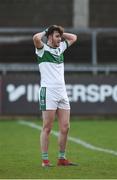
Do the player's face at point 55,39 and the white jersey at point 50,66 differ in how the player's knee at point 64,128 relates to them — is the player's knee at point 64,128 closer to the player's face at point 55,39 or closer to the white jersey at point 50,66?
the white jersey at point 50,66

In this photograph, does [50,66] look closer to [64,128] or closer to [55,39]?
[55,39]

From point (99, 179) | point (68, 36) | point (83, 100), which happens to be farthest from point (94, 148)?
point (83, 100)

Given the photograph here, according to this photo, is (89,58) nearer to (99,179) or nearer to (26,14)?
(26,14)

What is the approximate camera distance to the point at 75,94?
76.4 ft

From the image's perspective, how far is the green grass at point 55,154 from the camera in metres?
10.3

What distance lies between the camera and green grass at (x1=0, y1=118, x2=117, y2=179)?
407 inches

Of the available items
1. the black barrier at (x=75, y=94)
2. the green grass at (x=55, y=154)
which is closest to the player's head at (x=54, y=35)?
the green grass at (x=55, y=154)

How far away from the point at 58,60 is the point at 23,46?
17.9m

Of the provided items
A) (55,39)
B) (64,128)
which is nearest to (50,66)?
(55,39)

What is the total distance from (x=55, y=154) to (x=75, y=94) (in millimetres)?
9806

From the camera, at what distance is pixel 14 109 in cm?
2338

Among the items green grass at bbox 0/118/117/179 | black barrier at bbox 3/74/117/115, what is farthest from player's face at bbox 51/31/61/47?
black barrier at bbox 3/74/117/115

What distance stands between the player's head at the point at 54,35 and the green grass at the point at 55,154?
1880 mm

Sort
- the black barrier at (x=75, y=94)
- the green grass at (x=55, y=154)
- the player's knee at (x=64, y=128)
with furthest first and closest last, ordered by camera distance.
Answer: the black barrier at (x=75, y=94), the player's knee at (x=64, y=128), the green grass at (x=55, y=154)
